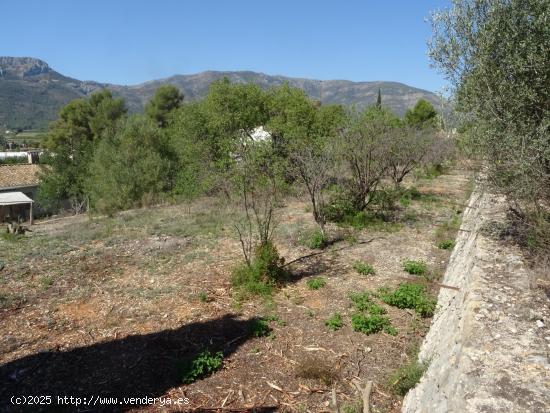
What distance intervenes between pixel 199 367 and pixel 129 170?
1964 cm

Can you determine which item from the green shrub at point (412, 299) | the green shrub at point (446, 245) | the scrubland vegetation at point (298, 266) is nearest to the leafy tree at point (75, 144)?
the scrubland vegetation at point (298, 266)

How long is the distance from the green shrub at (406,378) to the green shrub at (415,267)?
415cm

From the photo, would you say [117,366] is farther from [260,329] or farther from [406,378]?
[406,378]

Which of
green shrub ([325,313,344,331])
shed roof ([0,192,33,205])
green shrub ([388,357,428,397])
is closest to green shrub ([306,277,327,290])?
green shrub ([325,313,344,331])

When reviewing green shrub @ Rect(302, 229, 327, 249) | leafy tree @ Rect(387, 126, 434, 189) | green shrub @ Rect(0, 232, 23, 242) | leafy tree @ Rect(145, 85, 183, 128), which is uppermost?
leafy tree @ Rect(145, 85, 183, 128)

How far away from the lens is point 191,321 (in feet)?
25.6

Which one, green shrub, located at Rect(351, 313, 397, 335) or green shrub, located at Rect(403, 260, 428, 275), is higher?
green shrub, located at Rect(403, 260, 428, 275)

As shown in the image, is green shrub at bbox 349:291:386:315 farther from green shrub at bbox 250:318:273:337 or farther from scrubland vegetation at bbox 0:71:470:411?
green shrub at bbox 250:318:273:337

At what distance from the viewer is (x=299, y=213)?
16.5 metres

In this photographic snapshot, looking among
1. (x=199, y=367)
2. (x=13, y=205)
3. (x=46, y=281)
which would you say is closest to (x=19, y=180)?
(x=13, y=205)

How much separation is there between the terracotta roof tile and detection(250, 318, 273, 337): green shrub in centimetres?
4157

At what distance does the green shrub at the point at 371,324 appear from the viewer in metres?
7.28

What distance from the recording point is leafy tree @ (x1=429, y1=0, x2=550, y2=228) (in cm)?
655

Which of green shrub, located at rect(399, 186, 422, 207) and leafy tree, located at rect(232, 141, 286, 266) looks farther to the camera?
green shrub, located at rect(399, 186, 422, 207)
